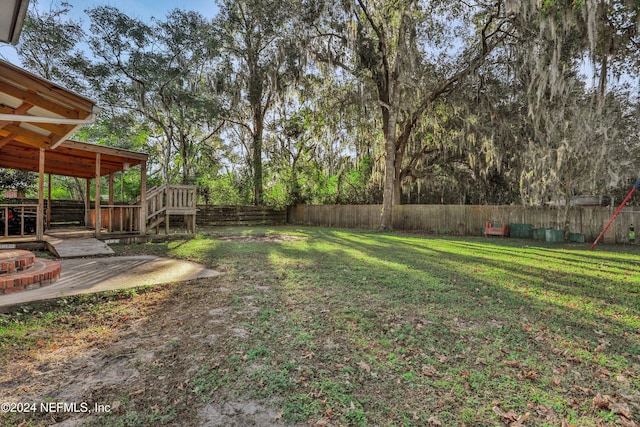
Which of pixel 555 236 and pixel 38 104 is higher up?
pixel 38 104

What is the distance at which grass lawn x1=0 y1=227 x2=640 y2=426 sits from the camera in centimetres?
173

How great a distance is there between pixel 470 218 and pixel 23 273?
13157mm

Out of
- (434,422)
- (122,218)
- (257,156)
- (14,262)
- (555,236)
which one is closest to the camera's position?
(434,422)

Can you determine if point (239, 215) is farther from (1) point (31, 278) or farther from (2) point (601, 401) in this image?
(2) point (601, 401)

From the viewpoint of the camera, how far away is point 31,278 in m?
3.55

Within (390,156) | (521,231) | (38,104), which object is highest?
(390,156)

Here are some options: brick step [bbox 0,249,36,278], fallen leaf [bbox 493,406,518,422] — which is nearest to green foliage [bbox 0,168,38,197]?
brick step [bbox 0,249,36,278]

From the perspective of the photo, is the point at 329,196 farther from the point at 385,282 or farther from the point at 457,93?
the point at 385,282

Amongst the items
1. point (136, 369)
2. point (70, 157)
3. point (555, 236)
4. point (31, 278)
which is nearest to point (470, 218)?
point (555, 236)

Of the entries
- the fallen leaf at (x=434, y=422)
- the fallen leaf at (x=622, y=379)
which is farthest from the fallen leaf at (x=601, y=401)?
the fallen leaf at (x=434, y=422)

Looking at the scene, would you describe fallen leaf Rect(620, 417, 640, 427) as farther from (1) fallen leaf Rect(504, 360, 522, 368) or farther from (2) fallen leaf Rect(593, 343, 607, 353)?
(2) fallen leaf Rect(593, 343, 607, 353)

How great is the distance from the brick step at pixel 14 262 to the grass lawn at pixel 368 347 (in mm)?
1059

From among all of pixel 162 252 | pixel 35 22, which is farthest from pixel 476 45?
pixel 35 22

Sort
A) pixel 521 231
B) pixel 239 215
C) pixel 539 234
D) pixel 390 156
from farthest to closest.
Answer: pixel 239 215, pixel 390 156, pixel 521 231, pixel 539 234
